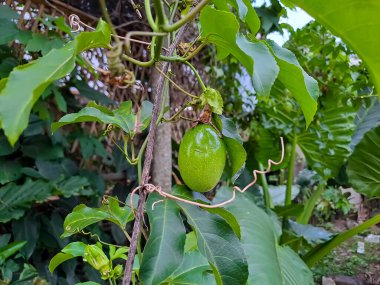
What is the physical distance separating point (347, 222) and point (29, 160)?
13.6 feet

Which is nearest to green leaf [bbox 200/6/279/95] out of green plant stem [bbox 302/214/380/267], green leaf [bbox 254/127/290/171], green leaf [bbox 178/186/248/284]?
green leaf [bbox 178/186/248/284]

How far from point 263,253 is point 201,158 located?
2.82 feet

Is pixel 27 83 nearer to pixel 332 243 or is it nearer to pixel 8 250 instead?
pixel 8 250

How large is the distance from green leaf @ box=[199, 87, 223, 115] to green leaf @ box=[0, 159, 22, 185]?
3.68 ft

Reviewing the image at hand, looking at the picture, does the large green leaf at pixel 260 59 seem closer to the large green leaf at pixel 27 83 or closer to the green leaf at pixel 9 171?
the large green leaf at pixel 27 83

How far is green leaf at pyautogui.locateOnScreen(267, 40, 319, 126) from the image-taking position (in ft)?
1.74

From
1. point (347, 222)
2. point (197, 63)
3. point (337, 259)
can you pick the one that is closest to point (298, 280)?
point (197, 63)

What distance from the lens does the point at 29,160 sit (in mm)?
1601

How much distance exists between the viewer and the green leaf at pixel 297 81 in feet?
1.74

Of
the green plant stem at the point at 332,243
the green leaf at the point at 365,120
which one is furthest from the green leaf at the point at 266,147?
the green plant stem at the point at 332,243

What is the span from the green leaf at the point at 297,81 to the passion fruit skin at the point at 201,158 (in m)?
0.13

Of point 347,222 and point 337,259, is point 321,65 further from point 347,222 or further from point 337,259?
point 347,222

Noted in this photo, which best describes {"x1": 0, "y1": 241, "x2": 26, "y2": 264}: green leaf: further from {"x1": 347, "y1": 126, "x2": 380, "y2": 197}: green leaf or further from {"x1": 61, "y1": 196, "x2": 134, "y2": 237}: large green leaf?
{"x1": 347, "y1": 126, "x2": 380, "y2": 197}: green leaf

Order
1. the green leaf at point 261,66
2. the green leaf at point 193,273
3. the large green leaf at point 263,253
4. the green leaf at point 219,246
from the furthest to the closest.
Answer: the large green leaf at point 263,253
the green leaf at point 193,273
the green leaf at point 219,246
the green leaf at point 261,66
